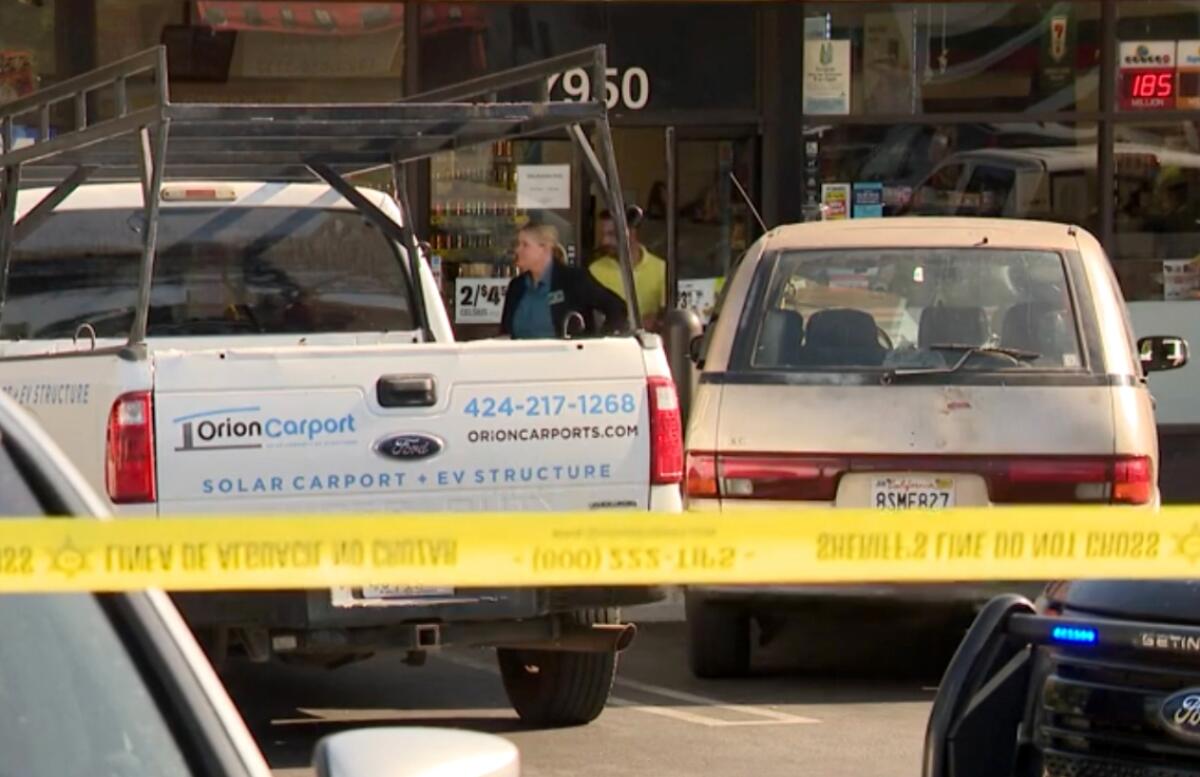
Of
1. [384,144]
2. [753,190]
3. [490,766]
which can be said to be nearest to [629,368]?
[384,144]

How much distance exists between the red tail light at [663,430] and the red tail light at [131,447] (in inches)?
64.3

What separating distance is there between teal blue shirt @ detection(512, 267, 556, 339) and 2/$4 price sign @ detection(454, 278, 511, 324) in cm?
275

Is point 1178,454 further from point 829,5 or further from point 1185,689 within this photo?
point 1185,689

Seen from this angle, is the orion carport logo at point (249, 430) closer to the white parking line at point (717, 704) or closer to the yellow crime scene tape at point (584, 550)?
the white parking line at point (717, 704)

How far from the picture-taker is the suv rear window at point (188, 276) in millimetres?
8359

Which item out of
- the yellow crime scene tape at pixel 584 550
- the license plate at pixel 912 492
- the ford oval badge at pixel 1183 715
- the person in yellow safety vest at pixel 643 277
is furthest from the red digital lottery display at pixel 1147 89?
the yellow crime scene tape at pixel 584 550

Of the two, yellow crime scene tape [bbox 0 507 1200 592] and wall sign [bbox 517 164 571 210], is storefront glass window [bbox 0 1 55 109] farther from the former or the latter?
yellow crime scene tape [bbox 0 507 1200 592]

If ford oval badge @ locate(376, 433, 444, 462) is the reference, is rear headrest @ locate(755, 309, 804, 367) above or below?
above

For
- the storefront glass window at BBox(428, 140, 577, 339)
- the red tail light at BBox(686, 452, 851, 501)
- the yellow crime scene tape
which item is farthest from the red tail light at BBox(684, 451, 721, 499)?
the storefront glass window at BBox(428, 140, 577, 339)

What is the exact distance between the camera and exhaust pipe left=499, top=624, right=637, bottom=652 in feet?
24.2

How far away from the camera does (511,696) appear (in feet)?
27.3

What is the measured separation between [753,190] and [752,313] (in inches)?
204

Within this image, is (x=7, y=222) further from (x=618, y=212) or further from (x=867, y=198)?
(x=867, y=198)

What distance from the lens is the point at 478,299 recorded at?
13523 mm
